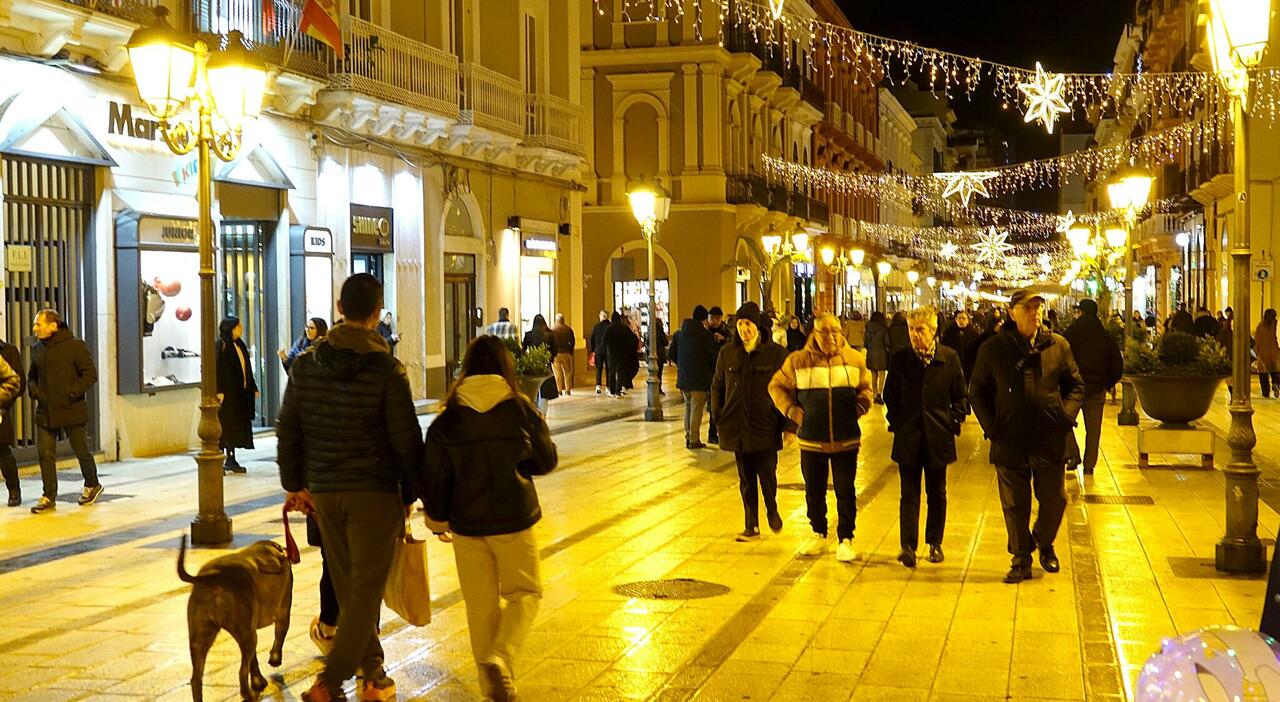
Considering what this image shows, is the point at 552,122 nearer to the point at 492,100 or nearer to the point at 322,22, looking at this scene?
the point at 492,100

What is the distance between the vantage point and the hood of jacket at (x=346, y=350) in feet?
19.5

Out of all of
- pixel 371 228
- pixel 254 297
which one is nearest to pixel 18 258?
pixel 254 297

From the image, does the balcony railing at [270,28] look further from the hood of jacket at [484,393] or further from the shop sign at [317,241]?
the hood of jacket at [484,393]

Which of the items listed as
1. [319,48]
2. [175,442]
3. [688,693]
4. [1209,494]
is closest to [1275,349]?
[1209,494]

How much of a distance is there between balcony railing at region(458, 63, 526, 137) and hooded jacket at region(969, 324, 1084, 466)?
15.9 metres

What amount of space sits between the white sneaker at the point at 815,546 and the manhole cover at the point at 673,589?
1.18 metres

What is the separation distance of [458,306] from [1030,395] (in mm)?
17387

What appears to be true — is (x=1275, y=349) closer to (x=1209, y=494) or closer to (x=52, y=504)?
(x=1209, y=494)

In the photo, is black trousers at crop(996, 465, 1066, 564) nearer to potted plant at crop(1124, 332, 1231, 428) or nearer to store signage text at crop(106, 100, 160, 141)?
potted plant at crop(1124, 332, 1231, 428)

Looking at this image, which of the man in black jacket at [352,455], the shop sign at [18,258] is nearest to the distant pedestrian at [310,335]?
the shop sign at [18,258]

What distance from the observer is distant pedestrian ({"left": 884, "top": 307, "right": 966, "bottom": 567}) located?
30.7 feet

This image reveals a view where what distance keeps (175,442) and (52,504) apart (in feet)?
15.2

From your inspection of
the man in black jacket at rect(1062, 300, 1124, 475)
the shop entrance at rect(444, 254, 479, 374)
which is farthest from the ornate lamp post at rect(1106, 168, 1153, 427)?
the shop entrance at rect(444, 254, 479, 374)

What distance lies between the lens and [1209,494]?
13344 millimetres
